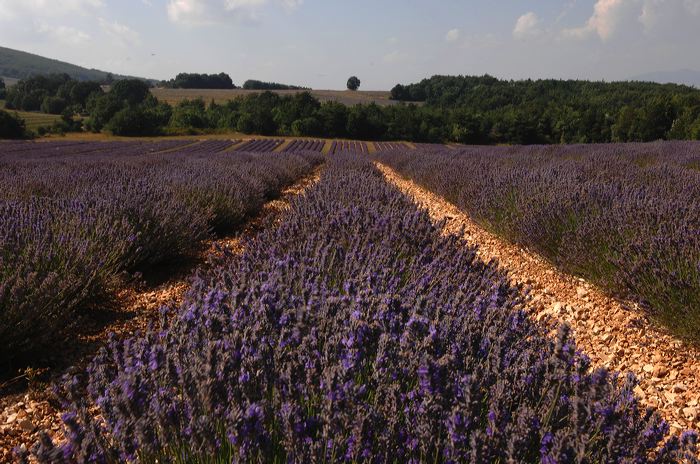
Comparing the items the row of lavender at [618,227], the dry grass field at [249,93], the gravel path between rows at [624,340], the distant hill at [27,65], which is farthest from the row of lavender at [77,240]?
the distant hill at [27,65]

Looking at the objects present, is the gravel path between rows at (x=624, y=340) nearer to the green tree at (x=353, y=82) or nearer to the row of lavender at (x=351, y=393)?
the row of lavender at (x=351, y=393)

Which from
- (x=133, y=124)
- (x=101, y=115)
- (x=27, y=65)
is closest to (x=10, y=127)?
(x=133, y=124)

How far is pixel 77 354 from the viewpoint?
2359 millimetres

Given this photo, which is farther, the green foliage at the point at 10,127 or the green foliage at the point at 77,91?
the green foliage at the point at 77,91

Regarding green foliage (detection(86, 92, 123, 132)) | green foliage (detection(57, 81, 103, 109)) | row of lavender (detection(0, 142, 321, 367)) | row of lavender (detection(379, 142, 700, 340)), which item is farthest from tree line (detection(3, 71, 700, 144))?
row of lavender (detection(0, 142, 321, 367))

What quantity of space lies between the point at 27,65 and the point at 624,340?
209 meters

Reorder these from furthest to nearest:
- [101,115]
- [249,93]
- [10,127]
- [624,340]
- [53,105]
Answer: [249,93] < [53,105] < [101,115] < [10,127] < [624,340]

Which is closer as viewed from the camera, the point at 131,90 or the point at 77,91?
the point at 77,91

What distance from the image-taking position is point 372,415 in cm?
116

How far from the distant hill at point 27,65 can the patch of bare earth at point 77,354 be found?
173 metres

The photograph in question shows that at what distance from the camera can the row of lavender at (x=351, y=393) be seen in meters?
1.07

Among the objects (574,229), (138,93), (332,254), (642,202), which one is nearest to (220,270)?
(332,254)

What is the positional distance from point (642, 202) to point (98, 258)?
4238mm

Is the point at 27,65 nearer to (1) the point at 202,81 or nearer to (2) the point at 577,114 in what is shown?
(1) the point at 202,81
